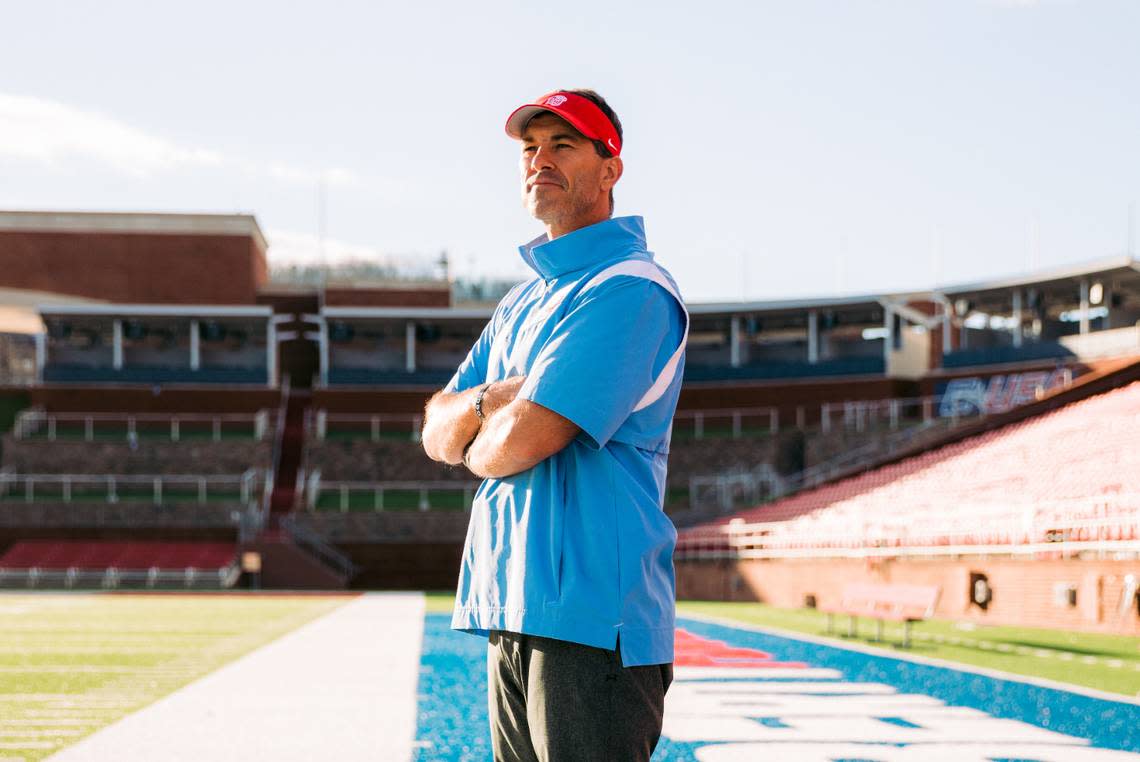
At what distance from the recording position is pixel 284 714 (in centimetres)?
802

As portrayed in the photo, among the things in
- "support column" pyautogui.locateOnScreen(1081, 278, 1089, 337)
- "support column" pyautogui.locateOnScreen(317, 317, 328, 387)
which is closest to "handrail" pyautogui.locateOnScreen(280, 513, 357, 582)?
"support column" pyautogui.locateOnScreen(317, 317, 328, 387)

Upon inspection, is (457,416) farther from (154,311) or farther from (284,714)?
(154,311)

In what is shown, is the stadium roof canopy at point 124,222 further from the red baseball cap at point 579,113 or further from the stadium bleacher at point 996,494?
the red baseball cap at point 579,113

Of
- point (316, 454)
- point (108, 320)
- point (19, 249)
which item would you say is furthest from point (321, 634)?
point (19, 249)

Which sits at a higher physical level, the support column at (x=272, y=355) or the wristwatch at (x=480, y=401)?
the support column at (x=272, y=355)

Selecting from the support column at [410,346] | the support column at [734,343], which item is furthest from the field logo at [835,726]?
the support column at [410,346]

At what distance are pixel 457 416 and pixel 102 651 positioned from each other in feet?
37.5

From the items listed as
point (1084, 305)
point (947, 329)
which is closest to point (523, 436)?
point (1084, 305)

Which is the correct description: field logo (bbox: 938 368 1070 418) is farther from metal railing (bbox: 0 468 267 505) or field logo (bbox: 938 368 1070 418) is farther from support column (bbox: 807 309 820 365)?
metal railing (bbox: 0 468 267 505)

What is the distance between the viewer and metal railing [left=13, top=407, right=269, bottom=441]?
1658 inches

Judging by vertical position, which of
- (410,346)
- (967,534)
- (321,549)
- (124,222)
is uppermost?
Answer: (124,222)

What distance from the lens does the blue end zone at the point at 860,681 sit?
22.4 ft

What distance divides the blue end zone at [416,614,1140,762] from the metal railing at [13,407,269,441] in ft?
102

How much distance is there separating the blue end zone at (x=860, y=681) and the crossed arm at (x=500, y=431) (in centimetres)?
388
